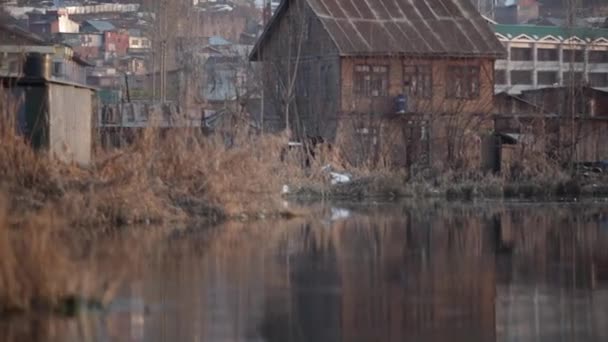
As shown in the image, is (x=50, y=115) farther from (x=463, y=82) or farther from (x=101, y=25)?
(x=101, y=25)

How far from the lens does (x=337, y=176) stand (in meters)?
49.6

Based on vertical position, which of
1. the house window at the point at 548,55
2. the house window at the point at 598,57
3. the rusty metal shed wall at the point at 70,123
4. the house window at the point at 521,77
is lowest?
the rusty metal shed wall at the point at 70,123

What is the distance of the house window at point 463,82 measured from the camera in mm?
64812

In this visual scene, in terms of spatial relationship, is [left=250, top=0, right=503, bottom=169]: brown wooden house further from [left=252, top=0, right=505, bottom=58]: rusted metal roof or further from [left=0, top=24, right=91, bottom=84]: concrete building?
[left=0, top=24, right=91, bottom=84]: concrete building

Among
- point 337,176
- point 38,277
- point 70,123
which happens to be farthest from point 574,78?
point 38,277

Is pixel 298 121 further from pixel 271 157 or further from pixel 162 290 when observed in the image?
pixel 162 290

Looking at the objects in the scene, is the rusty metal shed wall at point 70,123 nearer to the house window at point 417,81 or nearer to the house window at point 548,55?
Answer: the house window at point 417,81

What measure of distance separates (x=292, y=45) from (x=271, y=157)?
3007cm

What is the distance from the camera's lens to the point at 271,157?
37094 millimetres

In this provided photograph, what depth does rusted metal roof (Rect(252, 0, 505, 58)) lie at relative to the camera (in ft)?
210

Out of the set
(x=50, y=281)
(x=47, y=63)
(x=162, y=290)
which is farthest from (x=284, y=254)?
(x=47, y=63)

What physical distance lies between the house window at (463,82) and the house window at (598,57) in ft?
131

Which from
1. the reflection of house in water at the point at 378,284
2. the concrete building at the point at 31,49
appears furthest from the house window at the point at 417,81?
the reflection of house in water at the point at 378,284

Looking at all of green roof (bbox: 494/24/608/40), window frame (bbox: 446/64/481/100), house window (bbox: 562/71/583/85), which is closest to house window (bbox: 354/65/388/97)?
window frame (bbox: 446/64/481/100)
